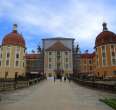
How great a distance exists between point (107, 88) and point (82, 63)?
85.4 meters

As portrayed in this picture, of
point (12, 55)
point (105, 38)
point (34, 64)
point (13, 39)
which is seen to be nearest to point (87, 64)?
point (34, 64)

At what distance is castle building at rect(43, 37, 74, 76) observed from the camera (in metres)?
87.3

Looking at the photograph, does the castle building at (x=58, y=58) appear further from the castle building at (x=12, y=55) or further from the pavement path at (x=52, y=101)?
→ the pavement path at (x=52, y=101)

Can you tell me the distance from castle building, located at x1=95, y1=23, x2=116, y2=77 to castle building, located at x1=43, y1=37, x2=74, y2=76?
2207cm

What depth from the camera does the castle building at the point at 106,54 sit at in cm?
6312

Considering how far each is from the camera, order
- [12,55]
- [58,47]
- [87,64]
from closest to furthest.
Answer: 1. [12,55]
2. [58,47]
3. [87,64]

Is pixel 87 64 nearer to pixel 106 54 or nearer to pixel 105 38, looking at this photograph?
pixel 106 54

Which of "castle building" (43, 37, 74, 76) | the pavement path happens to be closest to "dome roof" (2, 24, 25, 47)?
"castle building" (43, 37, 74, 76)

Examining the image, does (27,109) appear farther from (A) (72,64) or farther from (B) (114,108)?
(A) (72,64)

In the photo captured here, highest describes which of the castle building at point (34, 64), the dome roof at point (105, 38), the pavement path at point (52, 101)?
the dome roof at point (105, 38)

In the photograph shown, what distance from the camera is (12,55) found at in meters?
70.9

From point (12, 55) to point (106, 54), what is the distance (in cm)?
3669

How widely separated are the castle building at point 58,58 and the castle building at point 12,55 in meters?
18.4

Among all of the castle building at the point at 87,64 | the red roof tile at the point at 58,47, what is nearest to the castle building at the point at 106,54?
the red roof tile at the point at 58,47
